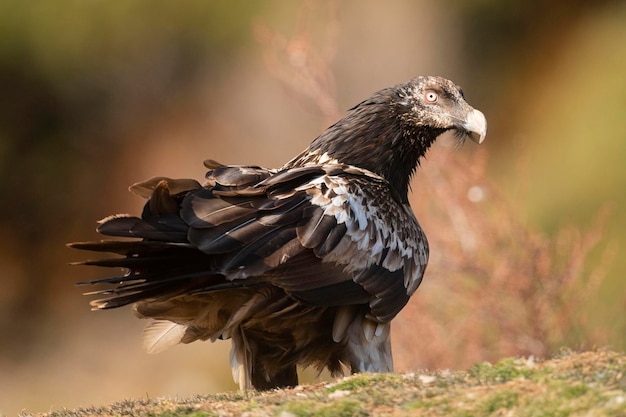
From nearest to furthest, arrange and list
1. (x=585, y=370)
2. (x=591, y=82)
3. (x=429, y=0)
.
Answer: (x=585, y=370)
(x=591, y=82)
(x=429, y=0)

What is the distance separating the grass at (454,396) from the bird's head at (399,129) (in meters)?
2.66

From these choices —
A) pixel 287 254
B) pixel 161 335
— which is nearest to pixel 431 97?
pixel 287 254

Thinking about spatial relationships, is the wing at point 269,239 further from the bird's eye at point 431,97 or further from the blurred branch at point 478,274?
the blurred branch at point 478,274

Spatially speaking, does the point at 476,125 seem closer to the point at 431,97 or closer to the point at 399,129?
the point at 431,97

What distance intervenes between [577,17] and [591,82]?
7.44 feet

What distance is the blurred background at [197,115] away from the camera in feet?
48.6

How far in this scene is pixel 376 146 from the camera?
314 inches

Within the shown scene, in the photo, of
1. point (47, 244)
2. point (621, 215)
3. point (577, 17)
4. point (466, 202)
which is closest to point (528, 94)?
point (577, 17)

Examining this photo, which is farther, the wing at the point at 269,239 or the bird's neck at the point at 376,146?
the bird's neck at the point at 376,146

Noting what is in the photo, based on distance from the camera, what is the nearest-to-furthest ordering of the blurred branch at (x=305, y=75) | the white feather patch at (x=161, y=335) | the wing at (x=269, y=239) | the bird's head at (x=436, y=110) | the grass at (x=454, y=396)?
the grass at (x=454, y=396)
the wing at (x=269, y=239)
the white feather patch at (x=161, y=335)
the bird's head at (x=436, y=110)
the blurred branch at (x=305, y=75)

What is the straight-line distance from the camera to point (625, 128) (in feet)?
47.4

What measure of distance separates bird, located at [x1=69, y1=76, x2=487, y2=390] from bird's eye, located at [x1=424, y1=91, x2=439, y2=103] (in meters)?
0.02

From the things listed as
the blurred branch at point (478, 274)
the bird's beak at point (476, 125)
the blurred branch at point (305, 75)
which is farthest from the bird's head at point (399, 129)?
the blurred branch at point (305, 75)

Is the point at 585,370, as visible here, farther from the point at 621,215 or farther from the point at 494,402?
the point at 621,215
